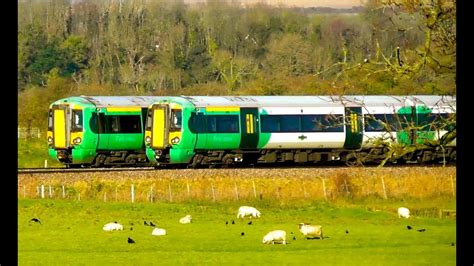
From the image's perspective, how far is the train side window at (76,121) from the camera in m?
40.4

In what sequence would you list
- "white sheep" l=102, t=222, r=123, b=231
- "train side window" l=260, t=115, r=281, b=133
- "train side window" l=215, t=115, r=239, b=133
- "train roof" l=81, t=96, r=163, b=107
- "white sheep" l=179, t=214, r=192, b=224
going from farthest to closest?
"train roof" l=81, t=96, r=163, b=107 → "train side window" l=260, t=115, r=281, b=133 → "train side window" l=215, t=115, r=239, b=133 → "white sheep" l=179, t=214, r=192, b=224 → "white sheep" l=102, t=222, r=123, b=231

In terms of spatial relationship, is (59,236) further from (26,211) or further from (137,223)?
(26,211)

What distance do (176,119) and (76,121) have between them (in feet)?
11.7

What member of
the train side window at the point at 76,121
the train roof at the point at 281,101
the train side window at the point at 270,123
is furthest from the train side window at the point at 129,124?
the train side window at the point at 270,123

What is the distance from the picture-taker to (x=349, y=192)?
33125 millimetres

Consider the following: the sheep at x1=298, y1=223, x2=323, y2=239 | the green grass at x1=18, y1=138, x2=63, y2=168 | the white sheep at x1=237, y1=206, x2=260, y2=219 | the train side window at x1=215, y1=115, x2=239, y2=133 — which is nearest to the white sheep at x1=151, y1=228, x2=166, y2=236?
the sheep at x1=298, y1=223, x2=323, y2=239

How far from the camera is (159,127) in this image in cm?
4009

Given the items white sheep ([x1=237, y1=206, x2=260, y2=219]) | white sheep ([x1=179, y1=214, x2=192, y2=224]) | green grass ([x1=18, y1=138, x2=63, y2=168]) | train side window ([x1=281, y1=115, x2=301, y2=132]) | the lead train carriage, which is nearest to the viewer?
white sheep ([x1=179, y1=214, x2=192, y2=224])

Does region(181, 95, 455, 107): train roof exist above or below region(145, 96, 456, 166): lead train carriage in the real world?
above

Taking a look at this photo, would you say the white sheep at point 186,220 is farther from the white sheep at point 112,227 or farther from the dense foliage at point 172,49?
the dense foliage at point 172,49

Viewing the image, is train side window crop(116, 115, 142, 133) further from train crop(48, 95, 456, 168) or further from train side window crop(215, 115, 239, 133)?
A: train side window crop(215, 115, 239, 133)

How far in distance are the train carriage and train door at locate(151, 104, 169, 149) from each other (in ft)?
3.43

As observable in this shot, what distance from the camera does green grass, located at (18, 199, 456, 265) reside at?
736 inches

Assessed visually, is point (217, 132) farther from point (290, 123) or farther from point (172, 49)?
point (172, 49)
